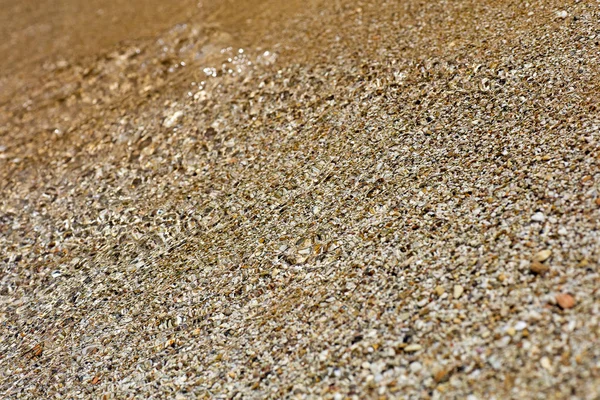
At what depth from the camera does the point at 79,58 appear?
6.23 m

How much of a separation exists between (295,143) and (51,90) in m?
3.13

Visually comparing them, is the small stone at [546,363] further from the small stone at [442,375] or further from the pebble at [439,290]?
the pebble at [439,290]

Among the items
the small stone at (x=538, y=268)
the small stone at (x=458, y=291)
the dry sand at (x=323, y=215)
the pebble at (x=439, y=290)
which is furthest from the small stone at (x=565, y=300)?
the pebble at (x=439, y=290)

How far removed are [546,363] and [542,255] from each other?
0.62m

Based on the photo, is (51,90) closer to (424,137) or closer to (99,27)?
(99,27)

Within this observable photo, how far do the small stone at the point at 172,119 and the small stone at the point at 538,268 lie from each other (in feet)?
11.0

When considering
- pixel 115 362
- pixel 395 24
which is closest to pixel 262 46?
pixel 395 24

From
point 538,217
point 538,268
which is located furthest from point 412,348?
point 538,217

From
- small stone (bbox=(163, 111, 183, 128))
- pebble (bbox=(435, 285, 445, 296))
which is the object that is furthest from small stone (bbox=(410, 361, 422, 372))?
small stone (bbox=(163, 111, 183, 128))

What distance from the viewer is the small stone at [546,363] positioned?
8.51 feet

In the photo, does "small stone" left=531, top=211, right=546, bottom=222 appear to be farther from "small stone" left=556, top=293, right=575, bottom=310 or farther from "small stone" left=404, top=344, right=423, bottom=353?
"small stone" left=404, top=344, right=423, bottom=353

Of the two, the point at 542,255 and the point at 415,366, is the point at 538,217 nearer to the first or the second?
the point at 542,255

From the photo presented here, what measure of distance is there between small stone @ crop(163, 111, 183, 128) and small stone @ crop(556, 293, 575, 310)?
3.54 metres

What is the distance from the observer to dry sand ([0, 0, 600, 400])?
Answer: 2.92m
